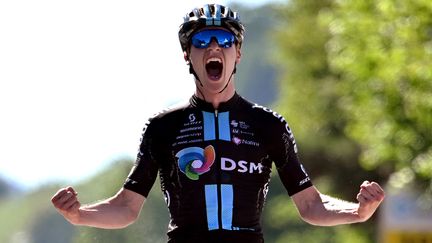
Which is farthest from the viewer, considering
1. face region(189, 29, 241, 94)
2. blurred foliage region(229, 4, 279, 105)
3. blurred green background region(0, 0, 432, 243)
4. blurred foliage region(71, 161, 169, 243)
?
blurred foliage region(229, 4, 279, 105)

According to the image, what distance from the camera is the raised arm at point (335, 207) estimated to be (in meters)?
8.59

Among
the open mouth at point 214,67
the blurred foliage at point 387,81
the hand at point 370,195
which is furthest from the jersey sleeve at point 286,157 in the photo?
the blurred foliage at point 387,81

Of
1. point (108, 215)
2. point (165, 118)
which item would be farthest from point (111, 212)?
point (165, 118)

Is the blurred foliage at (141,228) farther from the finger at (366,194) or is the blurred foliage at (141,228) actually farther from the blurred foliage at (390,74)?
the blurred foliage at (390,74)

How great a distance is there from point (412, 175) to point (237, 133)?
70.2 ft

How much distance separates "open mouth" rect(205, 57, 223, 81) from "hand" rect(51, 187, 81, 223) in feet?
2.94

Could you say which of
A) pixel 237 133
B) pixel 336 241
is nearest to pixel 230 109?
pixel 237 133

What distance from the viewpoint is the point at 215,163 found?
28.7 feet

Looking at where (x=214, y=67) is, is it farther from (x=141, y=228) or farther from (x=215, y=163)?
(x=141, y=228)

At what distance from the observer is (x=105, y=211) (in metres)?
8.84

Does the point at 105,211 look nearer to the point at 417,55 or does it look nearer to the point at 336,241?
the point at 417,55

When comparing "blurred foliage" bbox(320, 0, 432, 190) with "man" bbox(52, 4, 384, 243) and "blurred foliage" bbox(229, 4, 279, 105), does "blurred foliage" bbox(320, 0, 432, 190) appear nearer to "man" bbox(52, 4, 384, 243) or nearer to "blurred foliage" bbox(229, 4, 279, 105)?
"man" bbox(52, 4, 384, 243)

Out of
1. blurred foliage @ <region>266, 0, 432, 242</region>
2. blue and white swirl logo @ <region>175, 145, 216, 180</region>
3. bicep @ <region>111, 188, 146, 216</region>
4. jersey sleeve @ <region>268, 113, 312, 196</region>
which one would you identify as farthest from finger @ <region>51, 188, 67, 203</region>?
blurred foliage @ <region>266, 0, 432, 242</region>

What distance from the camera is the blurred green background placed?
26.5 m
